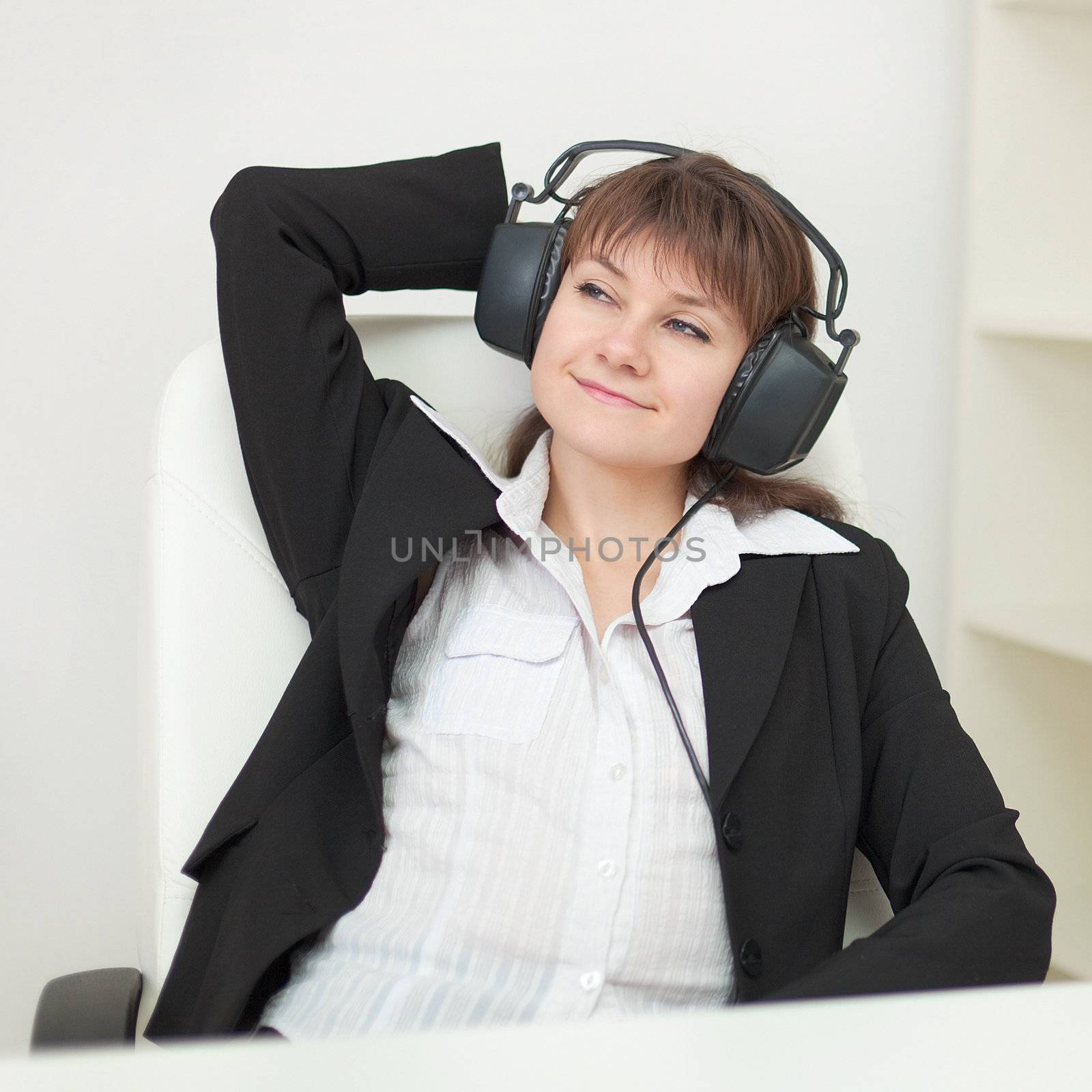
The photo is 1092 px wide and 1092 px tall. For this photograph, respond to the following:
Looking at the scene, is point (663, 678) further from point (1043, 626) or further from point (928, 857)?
point (1043, 626)

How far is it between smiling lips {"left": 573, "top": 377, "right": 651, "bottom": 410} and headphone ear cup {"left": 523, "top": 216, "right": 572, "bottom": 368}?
3.3 inches

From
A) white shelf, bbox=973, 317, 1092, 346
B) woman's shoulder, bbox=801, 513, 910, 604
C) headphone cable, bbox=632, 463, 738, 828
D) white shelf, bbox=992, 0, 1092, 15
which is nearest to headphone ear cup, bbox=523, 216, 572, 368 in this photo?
headphone cable, bbox=632, 463, 738, 828

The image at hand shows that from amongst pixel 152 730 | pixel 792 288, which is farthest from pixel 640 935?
pixel 792 288

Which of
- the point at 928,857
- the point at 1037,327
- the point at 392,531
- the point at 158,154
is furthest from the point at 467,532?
the point at 1037,327

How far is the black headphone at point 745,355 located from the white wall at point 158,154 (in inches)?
17.3

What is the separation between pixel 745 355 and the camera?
1.14 meters

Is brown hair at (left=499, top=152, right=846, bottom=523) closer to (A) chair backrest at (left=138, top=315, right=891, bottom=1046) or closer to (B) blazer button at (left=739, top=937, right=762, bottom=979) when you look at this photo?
(A) chair backrest at (left=138, top=315, right=891, bottom=1046)

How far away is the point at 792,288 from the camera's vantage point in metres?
1.16

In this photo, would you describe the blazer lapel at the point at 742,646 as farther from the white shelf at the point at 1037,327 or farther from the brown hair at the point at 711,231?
the white shelf at the point at 1037,327

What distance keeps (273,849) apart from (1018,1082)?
0.70 m

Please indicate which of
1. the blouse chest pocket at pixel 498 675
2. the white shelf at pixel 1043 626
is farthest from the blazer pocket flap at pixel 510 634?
the white shelf at pixel 1043 626

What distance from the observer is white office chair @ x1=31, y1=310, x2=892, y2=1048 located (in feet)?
3.43

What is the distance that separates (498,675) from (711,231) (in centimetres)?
48

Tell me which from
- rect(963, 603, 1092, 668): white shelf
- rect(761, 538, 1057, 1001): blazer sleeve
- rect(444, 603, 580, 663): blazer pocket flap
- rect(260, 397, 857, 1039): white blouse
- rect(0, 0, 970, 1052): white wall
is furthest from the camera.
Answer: rect(963, 603, 1092, 668): white shelf
